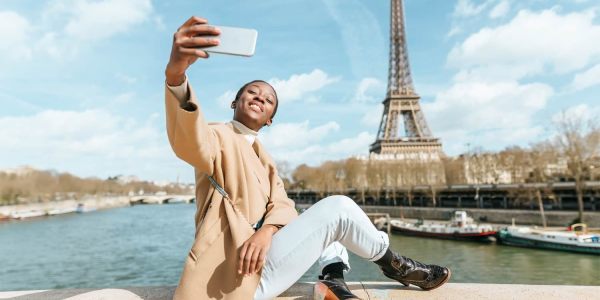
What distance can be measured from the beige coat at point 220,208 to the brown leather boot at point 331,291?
0.33m

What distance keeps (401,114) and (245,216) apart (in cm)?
4779

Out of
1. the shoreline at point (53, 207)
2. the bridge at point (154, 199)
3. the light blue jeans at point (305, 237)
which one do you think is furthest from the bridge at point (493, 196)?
the bridge at point (154, 199)

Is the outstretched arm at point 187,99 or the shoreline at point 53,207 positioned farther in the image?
the shoreline at point 53,207

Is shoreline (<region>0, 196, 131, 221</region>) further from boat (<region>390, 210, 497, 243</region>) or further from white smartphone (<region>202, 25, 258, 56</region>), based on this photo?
white smartphone (<region>202, 25, 258, 56</region>)

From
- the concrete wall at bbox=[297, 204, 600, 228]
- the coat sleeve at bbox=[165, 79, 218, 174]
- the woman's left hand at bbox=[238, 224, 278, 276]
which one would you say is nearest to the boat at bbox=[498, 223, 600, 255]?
the concrete wall at bbox=[297, 204, 600, 228]

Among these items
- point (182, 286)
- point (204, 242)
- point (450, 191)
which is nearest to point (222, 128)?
point (204, 242)

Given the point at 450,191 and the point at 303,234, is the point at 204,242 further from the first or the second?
the point at 450,191

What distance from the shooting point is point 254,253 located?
1459 millimetres

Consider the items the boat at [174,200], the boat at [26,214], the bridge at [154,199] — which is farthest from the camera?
the boat at [174,200]

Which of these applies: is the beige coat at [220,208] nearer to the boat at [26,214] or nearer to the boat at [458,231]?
the boat at [458,231]

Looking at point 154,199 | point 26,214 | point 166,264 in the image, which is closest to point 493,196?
point 166,264

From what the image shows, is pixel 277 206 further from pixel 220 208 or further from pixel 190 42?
pixel 190 42

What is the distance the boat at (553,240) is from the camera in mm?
14477

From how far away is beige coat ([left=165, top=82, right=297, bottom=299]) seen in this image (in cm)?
138
